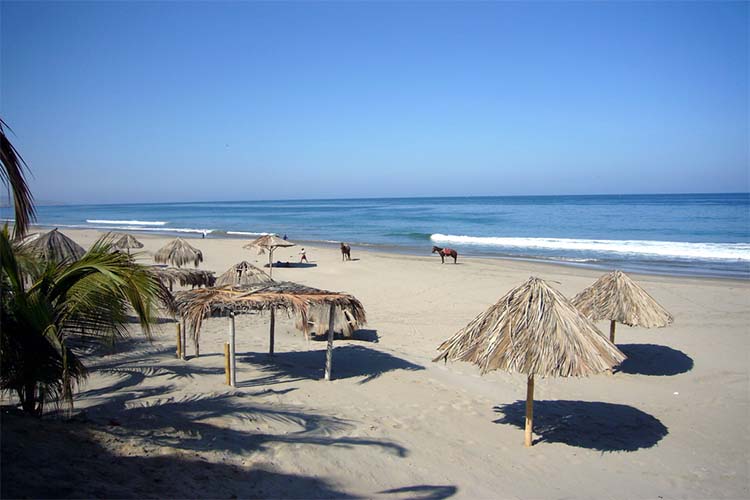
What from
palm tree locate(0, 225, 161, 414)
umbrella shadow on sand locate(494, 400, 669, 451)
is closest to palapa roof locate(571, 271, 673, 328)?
umbrella shadow on sand locate(494, 400, 669, 451)

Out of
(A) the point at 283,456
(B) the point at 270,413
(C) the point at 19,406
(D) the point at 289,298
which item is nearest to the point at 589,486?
(A) the point at 283,456

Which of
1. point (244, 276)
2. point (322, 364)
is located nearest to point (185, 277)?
point (244, 276)

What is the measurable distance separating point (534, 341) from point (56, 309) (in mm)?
5175

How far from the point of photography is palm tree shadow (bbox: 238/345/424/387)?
29.1ft

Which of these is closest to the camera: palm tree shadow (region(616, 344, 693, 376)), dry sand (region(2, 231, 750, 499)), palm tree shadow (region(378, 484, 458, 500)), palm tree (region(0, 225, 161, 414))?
palm tree (region(0, 225, 161, 414))

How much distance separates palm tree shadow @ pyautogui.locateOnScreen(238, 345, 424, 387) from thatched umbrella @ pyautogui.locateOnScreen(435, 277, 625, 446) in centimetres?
284

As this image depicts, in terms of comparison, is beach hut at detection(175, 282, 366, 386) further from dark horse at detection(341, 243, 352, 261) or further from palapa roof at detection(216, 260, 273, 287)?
dark horse at detection(341, 243, 352, 261)

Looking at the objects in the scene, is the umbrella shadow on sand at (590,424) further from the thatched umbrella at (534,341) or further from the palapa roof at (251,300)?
the palapa roof at (251,300)

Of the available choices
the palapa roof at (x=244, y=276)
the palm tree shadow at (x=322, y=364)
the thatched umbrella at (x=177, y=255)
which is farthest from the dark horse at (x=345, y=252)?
the palm tree shadow at (x=322, y=364)

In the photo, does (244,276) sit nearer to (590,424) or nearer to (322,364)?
(322,364)

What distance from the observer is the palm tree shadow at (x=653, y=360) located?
10367mm

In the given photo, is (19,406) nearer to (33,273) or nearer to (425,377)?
(33,273)

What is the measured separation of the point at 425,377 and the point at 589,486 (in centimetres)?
373

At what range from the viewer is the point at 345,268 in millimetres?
23625
